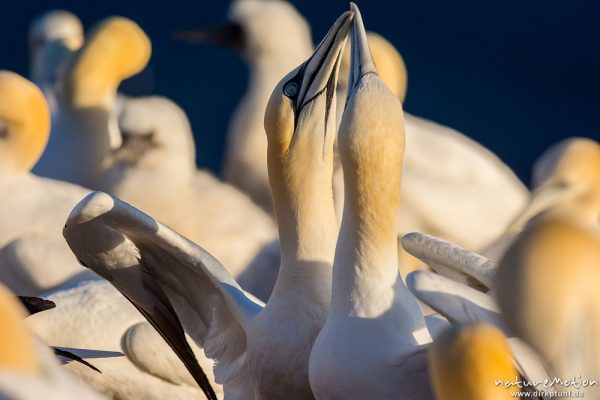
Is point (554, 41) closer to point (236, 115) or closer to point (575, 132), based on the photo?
point (575, 132)

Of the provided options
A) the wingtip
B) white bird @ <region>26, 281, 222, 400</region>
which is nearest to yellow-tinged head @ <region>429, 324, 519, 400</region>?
the wingtip

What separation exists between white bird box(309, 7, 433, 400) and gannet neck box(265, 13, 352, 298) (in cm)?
29

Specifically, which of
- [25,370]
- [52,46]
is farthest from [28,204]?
[25,370]

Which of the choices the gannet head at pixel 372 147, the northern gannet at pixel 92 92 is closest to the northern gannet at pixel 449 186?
the northern gannet at pixel 92 92

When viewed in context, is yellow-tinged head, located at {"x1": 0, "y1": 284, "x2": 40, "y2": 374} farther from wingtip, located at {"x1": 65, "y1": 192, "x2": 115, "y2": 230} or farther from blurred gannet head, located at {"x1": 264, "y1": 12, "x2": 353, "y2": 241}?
blurred gannet head, located at {"x1": 264, "y1": 12, "x2": 353, "y2": 241}

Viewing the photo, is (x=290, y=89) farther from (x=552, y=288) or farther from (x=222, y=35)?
(x=222, y=35)

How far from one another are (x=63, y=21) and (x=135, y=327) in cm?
482

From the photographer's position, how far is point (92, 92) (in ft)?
26.2

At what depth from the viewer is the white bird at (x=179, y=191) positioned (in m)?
6.71

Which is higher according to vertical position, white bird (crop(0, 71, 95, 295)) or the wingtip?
the wingtip

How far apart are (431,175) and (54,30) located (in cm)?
284

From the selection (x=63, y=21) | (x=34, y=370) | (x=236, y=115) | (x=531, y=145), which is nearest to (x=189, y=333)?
(x=34, y=370)

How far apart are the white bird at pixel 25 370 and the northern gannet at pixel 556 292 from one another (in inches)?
30.2

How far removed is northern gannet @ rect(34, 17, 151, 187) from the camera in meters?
7.89
